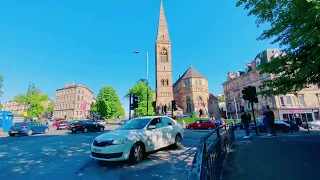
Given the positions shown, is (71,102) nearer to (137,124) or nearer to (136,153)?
(137,124)

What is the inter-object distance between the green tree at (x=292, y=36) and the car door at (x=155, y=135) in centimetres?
601

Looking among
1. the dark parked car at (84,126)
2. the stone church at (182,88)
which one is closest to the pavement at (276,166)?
the dark parked car at (84,126)

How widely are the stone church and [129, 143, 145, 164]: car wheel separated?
44048mm

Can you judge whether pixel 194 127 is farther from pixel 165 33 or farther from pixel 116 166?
pixel 165 33

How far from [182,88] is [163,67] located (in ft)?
34.4

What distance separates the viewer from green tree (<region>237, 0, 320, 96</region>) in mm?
5530

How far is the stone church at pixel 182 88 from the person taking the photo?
5194 cm

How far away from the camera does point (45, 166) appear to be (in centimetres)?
A: 568

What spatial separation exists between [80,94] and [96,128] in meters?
63.7

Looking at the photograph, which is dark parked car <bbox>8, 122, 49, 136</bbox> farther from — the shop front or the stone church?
the shop front

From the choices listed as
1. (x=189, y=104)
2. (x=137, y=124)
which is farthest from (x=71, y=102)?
(x=137, y=124)

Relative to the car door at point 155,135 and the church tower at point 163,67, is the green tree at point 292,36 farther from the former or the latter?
the church tower at point 163,67

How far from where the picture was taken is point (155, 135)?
6895 millimetres

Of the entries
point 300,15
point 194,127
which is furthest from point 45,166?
point 194,127
